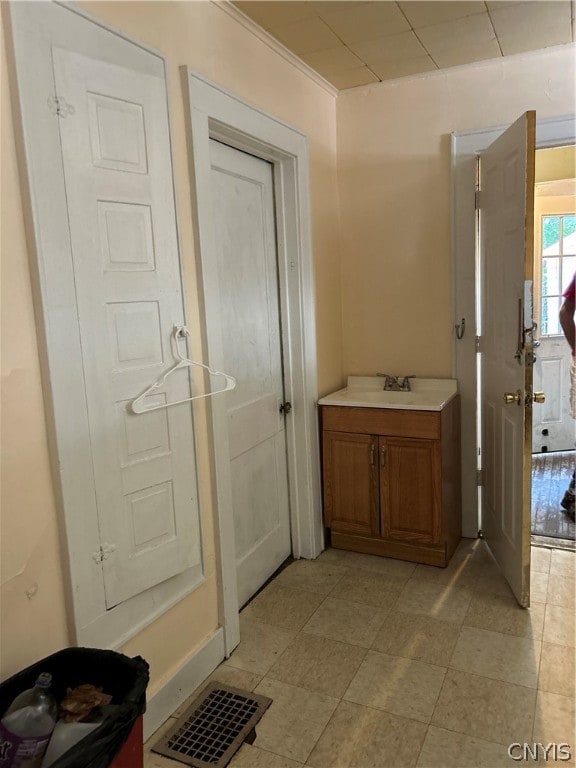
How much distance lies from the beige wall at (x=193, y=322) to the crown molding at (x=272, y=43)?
0.09 feet

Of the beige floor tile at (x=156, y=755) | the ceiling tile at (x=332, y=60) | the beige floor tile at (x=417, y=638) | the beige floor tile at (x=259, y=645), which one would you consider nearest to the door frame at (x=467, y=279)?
the ceiling tile at (x=332, y=60)

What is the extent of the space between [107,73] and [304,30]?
113 cm

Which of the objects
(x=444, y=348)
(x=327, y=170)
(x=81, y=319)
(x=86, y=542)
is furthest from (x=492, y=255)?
(x=86, y=542)

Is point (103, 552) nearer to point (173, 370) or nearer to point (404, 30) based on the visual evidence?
point (173, 370)

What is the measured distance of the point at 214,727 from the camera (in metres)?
1.91

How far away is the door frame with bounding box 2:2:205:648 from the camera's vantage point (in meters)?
1.42

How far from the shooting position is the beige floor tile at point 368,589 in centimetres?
264

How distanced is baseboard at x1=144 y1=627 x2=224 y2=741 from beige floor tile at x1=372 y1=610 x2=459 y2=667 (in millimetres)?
618

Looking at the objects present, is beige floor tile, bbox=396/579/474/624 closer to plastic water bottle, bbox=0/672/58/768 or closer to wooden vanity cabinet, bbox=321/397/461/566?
wooden vanity cabinet, bbox=321/397/461/566

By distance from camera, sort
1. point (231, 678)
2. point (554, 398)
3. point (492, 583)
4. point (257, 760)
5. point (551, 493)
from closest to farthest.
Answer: point (257, 760)
point (231, 678)
point (492, 583)
point (551, 493)
point (554, 398)

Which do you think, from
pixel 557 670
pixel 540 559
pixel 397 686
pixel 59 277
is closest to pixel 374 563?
pixel 540 559

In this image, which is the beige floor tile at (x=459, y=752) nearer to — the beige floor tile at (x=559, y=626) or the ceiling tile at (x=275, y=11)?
the beige floor tile at (x=559, y=626)

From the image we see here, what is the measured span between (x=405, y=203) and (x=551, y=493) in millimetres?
2089

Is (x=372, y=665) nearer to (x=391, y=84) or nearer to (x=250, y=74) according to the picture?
(x=250, y=74)
